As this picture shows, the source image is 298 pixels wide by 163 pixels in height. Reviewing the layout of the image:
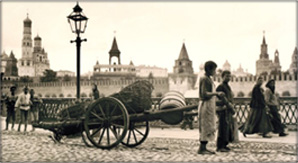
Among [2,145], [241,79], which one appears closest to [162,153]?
[2,145]

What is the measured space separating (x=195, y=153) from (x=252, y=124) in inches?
102

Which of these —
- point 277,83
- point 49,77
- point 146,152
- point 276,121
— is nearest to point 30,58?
point 49,77

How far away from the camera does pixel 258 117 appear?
758 cm

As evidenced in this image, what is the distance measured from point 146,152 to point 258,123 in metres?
3.10

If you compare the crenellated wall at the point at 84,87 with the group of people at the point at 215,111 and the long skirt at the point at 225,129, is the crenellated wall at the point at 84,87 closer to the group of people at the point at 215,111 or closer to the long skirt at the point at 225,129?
the group of people at the point at 215,111

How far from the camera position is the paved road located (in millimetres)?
5148

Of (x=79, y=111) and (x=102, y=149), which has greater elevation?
(x=79, y=111)

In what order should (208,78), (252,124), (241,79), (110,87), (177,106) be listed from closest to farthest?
1. (208,78)
2. (177,106)
3. (252,124)
4. (241,79)
5. (110,87)

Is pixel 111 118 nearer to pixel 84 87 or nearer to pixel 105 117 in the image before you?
pixel 105 117

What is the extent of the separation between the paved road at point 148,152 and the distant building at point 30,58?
263 feet

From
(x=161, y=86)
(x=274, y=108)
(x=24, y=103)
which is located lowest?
(x=274, y=108)

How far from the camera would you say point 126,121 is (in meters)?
5.74

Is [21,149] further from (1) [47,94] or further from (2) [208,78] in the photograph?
(1) [47,94]

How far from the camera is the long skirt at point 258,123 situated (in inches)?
296
